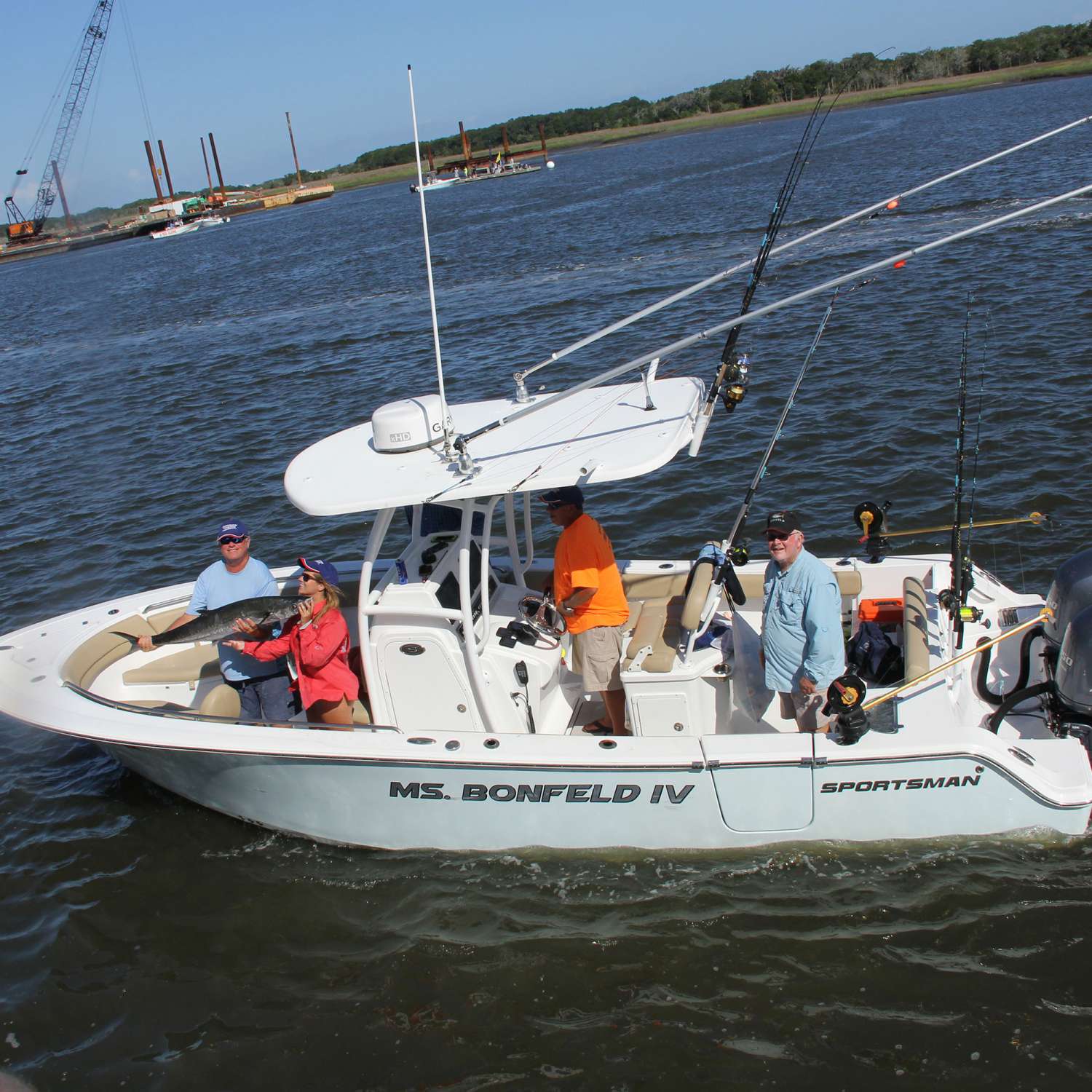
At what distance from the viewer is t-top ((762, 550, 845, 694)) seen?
5270mm

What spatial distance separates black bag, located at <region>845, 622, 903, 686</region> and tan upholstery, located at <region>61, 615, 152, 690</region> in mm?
4981

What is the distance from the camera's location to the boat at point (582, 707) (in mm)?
5332

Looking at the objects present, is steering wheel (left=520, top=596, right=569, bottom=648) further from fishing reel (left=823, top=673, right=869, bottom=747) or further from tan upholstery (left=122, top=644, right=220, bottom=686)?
tan upholstery (left=122, top=644, right=220, bottom=686)

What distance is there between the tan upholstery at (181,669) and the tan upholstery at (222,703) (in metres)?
0.40

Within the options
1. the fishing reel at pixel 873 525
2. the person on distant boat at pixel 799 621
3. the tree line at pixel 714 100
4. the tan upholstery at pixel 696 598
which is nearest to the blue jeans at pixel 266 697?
the tan upholstery at pixel 696 598

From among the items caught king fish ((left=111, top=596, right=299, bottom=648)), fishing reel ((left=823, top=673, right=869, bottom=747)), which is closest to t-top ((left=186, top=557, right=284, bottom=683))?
caught king fish ((left=111, top=596, right=299, bottom=648))

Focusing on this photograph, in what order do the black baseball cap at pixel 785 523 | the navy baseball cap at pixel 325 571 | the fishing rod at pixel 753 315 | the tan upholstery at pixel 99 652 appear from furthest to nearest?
the tan upholstery at pixel 99 652
the navy baseball cap at pixel 325 571
the black baseball cap at pixel 785 523
the fishing rod at pixel 753 315

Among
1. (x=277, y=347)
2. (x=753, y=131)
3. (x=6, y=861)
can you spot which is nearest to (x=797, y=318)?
(x=277, y=347)

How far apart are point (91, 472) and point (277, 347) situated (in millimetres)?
7848

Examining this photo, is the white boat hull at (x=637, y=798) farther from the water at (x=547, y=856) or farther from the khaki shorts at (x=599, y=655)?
the khaki shorts at (x=599, y=655)

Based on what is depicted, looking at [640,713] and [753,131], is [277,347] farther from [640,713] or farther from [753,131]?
[753,131]

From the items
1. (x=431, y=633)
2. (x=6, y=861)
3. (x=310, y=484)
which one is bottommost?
(x=6, y=861)

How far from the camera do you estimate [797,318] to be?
18391 mm

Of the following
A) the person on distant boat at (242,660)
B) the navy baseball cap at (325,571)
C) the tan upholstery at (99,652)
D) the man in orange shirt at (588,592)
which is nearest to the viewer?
the man in orange shirt at (588,592)
